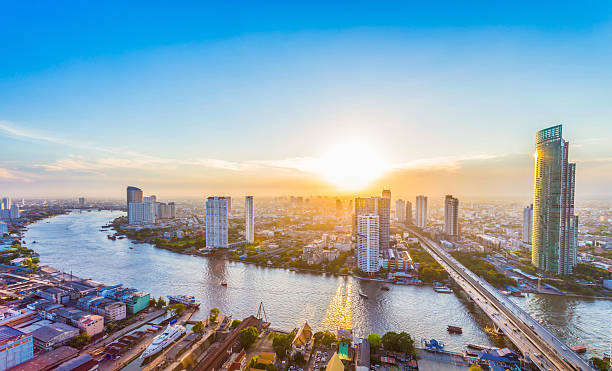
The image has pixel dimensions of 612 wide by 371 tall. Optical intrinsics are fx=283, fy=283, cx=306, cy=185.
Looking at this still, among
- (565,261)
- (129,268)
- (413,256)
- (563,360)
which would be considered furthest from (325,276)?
(565,261)

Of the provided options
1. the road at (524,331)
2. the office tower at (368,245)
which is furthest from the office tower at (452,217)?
the office tower at (368,245)

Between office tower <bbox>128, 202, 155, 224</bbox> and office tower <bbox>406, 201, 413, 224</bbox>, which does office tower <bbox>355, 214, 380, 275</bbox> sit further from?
office tower <bbox>128, 202, 155, 224</bbox>

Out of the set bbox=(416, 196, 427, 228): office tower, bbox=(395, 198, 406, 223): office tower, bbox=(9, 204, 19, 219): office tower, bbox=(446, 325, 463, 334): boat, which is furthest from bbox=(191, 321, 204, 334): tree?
bbox=(9, 204, 19, 219): office tower

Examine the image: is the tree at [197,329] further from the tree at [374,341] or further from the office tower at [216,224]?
the office tower at [216,224]

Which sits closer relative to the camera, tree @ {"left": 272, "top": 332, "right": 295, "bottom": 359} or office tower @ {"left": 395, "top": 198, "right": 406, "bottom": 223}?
tree @ {"left": 272, "top": 332, "right": 295, "bottom": 359}

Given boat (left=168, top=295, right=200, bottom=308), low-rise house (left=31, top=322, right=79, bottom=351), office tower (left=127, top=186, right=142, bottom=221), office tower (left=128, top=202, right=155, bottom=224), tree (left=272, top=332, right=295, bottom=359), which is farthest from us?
office tower (left=127, top=186, right=142, bottom=221)

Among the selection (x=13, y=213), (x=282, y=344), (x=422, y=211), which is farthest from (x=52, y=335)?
(x=13, y=213)
